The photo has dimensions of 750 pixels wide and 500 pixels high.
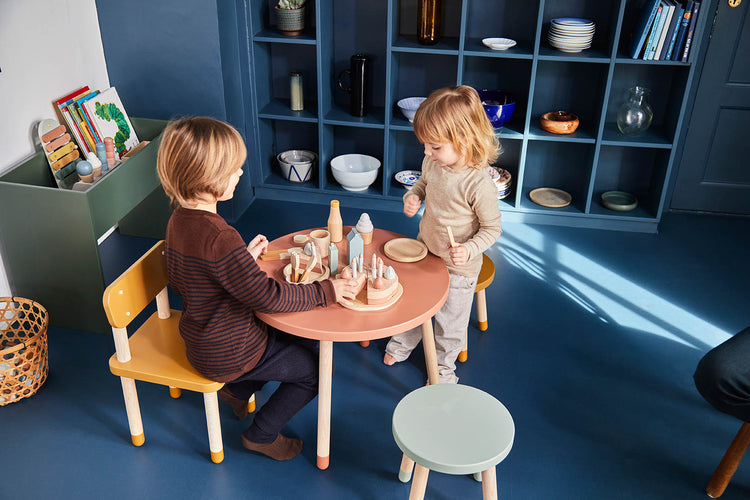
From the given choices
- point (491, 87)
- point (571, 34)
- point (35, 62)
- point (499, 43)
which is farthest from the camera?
point (491, 87)

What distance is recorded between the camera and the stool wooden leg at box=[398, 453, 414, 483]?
78.6 inches

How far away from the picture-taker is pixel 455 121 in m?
1.98

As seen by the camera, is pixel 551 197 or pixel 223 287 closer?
pixel 223 287

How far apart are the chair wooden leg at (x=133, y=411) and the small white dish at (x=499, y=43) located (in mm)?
2374

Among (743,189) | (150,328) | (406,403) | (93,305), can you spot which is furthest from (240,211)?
(743,189)

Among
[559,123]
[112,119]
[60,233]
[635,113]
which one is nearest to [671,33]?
[635,113]

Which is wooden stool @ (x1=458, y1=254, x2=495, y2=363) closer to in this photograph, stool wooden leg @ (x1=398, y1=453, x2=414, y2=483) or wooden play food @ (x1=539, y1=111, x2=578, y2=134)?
stool wooden leg @ (x1=398, y1=453, x2=414, y2=483)

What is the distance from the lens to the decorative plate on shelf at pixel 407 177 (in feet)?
12.4

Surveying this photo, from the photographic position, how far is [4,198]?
247cm

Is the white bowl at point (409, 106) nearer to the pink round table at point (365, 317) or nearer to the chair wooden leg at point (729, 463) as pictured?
the pink round table at point (365, 317)

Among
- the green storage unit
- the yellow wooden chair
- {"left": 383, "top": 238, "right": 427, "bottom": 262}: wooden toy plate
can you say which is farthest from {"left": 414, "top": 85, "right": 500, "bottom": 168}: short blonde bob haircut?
the green storage unit

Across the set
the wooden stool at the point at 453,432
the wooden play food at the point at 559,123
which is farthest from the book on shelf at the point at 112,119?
the wooden play food at the point at 559,123

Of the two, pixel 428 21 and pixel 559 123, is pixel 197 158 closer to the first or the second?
pixel 428 21

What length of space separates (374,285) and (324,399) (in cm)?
41
